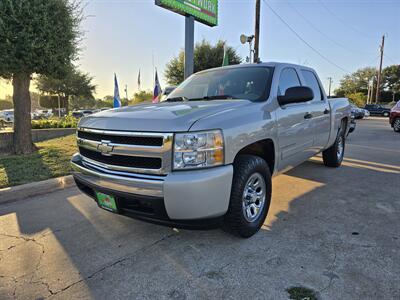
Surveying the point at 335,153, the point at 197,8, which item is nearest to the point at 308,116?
the point at 335,153

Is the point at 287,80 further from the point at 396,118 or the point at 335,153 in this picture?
the point at 396,118

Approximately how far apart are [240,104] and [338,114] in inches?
135

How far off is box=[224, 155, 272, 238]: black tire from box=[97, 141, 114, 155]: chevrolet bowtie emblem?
1175mm

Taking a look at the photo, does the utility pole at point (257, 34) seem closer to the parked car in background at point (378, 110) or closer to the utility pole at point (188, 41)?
the utility pole at point (188, 41)

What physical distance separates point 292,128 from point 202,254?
1942 millimetres

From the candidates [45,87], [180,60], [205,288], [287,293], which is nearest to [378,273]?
[287,293]

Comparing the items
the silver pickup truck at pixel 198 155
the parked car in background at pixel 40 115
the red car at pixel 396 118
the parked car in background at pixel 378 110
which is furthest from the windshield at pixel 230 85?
the parked car in background at pixel 378 110

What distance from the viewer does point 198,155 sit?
2.48m

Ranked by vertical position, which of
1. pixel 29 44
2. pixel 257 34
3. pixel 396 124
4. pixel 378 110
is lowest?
pixel 396 124

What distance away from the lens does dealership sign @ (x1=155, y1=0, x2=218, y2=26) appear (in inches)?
440

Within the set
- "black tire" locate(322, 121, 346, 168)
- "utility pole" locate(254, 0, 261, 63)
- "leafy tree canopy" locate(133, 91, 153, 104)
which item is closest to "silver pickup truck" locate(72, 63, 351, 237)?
"black tire" locate(322, 121, 346, 168)

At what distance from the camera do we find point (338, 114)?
18.6ft

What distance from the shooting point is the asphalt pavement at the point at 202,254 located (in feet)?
7.61

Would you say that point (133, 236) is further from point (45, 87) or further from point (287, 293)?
point (45, 87)
